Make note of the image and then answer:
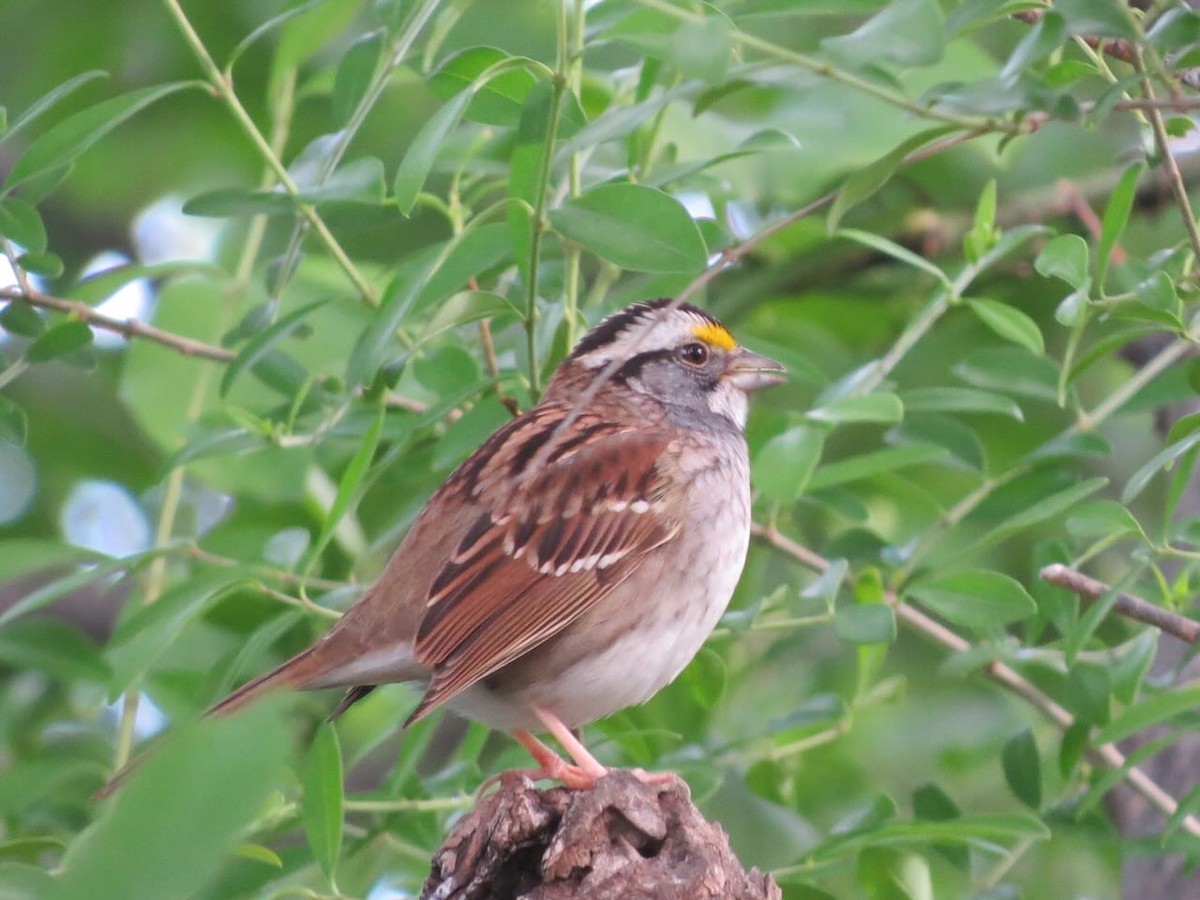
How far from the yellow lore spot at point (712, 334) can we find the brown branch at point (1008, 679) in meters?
0.50

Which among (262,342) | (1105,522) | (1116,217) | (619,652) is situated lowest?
(619,652)

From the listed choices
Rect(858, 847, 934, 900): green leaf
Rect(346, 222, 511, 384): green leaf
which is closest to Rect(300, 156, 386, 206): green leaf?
Rect(346, 222, 511, 384): green leaf

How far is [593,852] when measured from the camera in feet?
7.32

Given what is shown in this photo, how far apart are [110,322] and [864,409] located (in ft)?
4.43

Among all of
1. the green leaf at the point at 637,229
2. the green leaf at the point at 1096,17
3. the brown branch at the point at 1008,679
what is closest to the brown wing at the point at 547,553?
the brown branch at the point at 1008,679

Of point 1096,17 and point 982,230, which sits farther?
point 982,230

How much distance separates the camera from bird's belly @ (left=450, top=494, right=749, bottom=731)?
303 cm

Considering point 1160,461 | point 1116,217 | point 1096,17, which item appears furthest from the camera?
point 1116,217

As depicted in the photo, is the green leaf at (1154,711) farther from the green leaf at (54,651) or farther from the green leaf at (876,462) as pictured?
the green leaf at (54,651)

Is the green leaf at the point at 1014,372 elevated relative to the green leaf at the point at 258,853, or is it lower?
elevated

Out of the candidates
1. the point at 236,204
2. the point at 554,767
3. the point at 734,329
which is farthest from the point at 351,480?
the point at 734,329

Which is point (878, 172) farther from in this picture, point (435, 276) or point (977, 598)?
point (977, 598)

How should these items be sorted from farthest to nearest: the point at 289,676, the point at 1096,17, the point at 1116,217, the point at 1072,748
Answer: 1. the point at 1072,748
2. the point at 289,676
3. the point at 1116,217
4. the point at 1096,17

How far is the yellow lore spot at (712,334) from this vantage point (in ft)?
12.0
